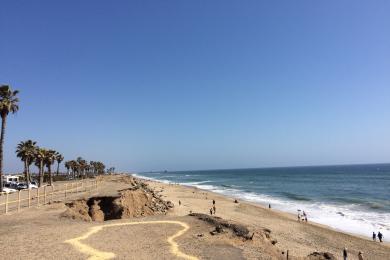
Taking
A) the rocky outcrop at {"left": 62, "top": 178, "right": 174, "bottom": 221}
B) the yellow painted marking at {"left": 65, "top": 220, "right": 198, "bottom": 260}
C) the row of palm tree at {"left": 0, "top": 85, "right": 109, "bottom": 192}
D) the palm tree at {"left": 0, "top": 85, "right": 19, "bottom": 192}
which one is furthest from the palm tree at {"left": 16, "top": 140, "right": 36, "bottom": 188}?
the yellow painted marking at {"left": 65, "top": 220, "right": 198, "bottom": 260}

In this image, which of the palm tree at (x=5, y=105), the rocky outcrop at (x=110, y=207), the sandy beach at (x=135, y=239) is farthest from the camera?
the palm tree at (x=5, y=105)

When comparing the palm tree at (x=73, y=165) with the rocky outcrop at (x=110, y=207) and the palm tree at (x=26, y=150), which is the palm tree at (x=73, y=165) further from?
the rocky outcrop at (x=110, y=207)

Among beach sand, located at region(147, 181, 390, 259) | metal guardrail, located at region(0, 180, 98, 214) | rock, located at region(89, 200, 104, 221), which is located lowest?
beach sand, located at region(147, 181, 390, 259)

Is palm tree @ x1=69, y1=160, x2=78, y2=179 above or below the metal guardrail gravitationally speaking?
above

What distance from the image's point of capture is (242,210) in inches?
2085

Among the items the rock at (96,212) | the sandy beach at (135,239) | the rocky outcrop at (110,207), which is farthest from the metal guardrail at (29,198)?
the rock at (96,212)

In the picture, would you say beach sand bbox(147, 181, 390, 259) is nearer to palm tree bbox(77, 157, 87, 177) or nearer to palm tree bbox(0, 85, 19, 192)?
palm tree bbox(0, 85, 19, 192)

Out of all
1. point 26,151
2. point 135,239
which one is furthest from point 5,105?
point 135,239

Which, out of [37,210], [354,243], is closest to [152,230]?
[37,210]

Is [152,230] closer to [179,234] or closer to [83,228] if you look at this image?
[179,234]

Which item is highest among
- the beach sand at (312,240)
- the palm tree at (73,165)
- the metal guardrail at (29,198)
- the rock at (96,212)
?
the palm tree at (73,165)

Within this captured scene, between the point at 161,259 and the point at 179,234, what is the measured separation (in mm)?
4646

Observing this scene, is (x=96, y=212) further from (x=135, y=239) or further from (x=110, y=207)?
(x=135, y=239)

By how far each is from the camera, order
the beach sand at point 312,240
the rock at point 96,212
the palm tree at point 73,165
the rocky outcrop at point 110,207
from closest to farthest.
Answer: the beach sand at point 312,240
the rocky outcrop at point 110,207
the rock at point 96,212
the palm tree at point 73,165
